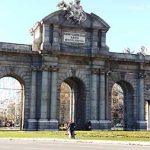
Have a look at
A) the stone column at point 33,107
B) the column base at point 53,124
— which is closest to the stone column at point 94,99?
the column base at point 53,124

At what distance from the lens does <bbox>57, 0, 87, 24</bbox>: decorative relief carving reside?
49719 mm

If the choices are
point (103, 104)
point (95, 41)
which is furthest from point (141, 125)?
point (95, 41)

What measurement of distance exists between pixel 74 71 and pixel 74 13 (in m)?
6.68

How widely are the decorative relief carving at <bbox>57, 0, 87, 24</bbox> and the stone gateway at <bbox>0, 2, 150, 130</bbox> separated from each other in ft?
0.60

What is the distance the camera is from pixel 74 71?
165 feet

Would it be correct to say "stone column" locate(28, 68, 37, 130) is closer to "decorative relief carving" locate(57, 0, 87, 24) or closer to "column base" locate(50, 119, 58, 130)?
"column base" locate(50, 119, 58, 130)

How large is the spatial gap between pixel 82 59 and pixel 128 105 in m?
9.36

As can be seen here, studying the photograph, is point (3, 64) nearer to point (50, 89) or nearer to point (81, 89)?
point (50, 89)

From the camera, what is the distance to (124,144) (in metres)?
28.1

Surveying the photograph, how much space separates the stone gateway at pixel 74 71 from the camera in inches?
1887

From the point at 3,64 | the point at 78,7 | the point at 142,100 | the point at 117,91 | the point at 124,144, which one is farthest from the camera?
the point at 117,91

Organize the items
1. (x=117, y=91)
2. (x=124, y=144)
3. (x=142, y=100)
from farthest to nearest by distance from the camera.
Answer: (x=117, y=91), (x=142, y=100), (x=124, y=144)

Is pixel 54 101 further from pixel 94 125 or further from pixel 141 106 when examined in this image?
pixel 141 106

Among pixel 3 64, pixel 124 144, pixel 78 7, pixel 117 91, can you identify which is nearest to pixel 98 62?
pixel 78 7
